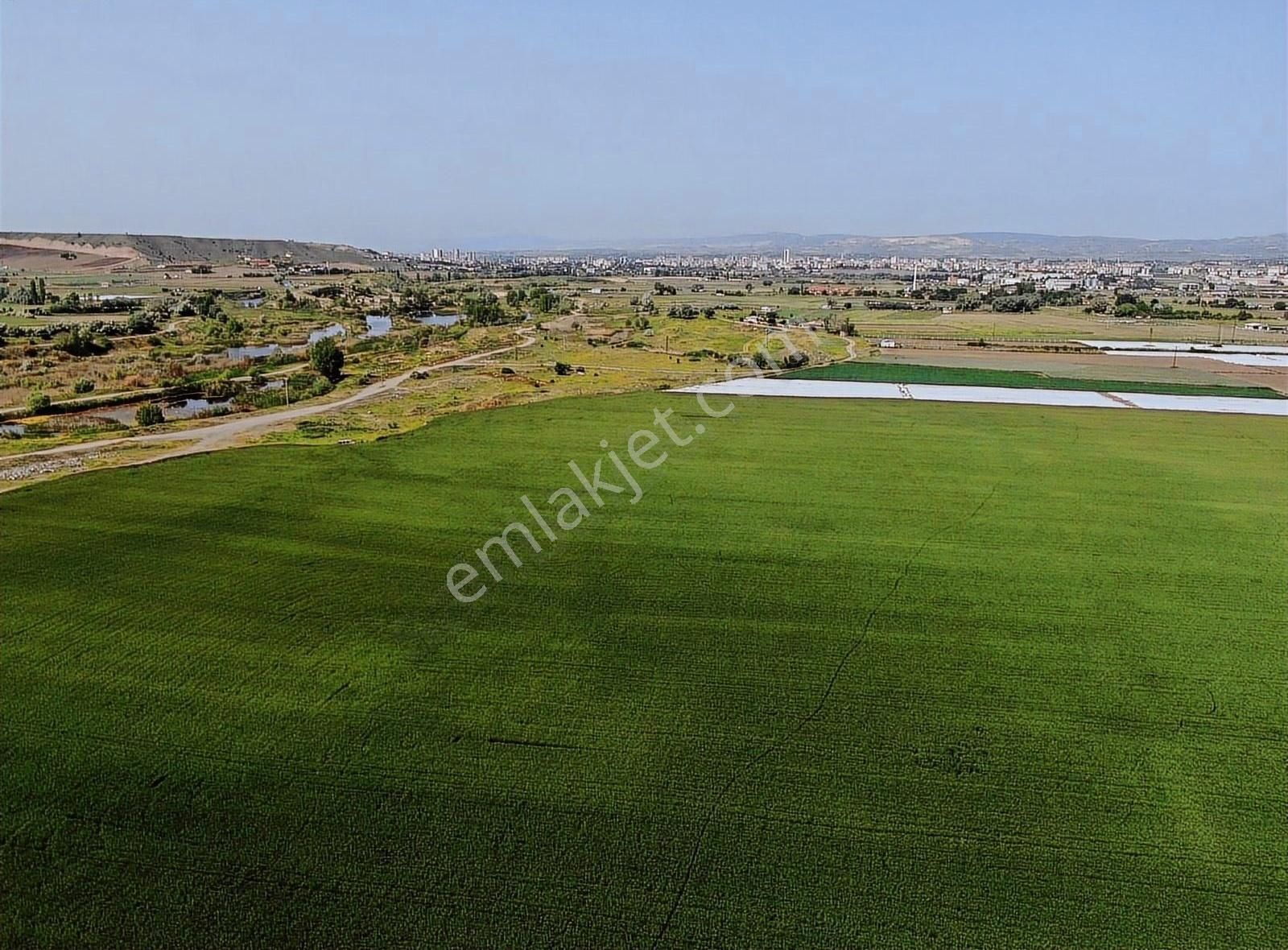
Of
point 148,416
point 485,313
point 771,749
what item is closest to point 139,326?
point 485,313

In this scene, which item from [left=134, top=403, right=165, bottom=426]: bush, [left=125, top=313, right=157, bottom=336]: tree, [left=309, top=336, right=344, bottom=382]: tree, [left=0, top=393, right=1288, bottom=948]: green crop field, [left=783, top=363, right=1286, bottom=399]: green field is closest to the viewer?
[left=0, top=393, right=1288, bottom=948]: green crop field

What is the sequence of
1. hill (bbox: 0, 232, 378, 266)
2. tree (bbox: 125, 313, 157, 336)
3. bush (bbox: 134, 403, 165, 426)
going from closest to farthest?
bush (bbox: 134, 403, 165, 426)
tree (bbox: 125, 313, 157, 336)
hill (bbox: 0, 232, 378, 266)

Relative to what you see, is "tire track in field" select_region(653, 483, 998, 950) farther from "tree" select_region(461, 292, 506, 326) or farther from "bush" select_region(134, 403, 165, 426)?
"tree" select_region(461, 292, 506, 326)

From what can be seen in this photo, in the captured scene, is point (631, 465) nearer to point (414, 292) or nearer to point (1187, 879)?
point (1187, 879)

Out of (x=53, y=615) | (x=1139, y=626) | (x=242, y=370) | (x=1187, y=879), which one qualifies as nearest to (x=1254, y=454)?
(x=1139, y=626)

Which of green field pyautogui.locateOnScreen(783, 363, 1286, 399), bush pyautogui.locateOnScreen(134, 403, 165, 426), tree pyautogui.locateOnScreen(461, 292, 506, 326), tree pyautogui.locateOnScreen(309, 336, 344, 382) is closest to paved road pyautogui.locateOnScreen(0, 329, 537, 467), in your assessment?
bush pyautogui.locateOnScreen(134, 403, 165, 426)

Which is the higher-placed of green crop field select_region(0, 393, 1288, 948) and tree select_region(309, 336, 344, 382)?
tree select_region(309, 336, 344, 382)

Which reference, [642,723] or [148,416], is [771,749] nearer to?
[642,723]

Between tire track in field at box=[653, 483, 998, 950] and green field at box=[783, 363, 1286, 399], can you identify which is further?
green field at box=[783, 363, 1286, 399]
